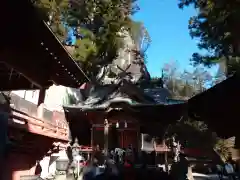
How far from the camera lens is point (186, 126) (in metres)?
27.5

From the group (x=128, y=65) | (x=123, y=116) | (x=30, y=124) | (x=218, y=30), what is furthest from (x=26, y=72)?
(x=128, y=65)

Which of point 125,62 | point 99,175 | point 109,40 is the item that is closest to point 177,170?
point 99,175

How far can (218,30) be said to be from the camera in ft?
38.5

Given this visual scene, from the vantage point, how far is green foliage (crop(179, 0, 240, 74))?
7.11 metres

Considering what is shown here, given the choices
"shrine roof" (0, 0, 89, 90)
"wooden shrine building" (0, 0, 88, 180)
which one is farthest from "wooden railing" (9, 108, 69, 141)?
"shrine roof" (0, 0, 89, 90)

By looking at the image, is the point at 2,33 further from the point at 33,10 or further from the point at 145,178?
the point at 145,178

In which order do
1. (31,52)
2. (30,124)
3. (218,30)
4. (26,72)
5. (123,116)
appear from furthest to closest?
(123,116) → (218,30) → (30,124) → (26,72) → (31,52)

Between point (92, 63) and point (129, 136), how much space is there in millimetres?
6465

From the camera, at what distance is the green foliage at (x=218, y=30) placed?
711cm

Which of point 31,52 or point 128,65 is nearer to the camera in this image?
point 31,52

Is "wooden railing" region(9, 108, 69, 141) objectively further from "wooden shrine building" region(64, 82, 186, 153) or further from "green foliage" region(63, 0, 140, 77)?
"green foliage" region(63, 0, 140, 77)

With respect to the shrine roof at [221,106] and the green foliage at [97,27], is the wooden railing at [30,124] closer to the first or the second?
the shrine roof at [221,106]

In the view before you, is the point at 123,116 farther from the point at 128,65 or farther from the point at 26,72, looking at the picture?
the point at 26,72

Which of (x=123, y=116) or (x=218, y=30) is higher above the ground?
(x=218, y=30)
